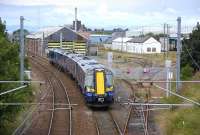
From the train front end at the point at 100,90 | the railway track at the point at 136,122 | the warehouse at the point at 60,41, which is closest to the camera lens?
the railway track at the point at 136,122

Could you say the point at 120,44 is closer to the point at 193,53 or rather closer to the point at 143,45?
the point at 143,45

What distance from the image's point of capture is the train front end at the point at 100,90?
33938mm

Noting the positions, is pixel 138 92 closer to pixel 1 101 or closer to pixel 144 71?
pixel 144 71

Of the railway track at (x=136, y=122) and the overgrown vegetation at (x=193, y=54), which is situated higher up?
→ the overgrown vegetation at (x=193, y=54)

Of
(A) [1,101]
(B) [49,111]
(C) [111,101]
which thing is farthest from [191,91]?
(A) [1,101]

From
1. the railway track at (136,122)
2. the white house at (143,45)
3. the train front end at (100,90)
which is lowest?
the railway track at (136,122)

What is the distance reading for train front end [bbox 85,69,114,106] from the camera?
33938 mm

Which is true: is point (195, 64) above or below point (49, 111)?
above

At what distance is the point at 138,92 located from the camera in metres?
41.8

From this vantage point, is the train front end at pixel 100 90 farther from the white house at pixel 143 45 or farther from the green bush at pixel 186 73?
the white house at pixel 143 45

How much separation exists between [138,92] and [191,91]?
7245 mm

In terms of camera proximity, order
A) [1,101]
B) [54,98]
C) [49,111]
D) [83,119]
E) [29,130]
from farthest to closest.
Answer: [54,98] → [49,111] → [83,119] → [29,130] → [1,101]

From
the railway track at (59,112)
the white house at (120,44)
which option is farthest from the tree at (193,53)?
the white house at (120,44)

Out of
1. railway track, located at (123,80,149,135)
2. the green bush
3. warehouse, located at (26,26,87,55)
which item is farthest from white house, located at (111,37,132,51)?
railway track, located at (123,80,149,135)
